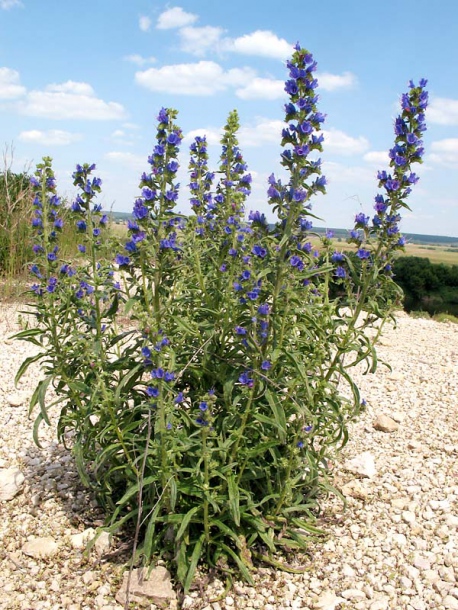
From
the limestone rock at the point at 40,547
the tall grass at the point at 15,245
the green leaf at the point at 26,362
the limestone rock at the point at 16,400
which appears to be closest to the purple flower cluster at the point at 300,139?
the green leaf at the point at 26,362

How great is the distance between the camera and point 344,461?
12.4 feet

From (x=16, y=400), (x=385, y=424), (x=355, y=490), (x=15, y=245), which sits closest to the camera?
(x=355, y=490)

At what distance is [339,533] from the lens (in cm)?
311

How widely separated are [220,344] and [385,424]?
2097mm

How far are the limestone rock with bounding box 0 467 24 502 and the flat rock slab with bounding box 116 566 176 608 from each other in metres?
0.99

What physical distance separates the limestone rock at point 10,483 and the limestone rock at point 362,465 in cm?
211

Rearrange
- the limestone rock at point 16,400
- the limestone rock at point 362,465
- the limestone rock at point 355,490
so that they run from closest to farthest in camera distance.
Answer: the limestone rock at point 355,490 < the limestone rock at point 362,465 < the limestone rock at point 16,400

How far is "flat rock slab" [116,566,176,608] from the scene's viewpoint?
2.52 meters

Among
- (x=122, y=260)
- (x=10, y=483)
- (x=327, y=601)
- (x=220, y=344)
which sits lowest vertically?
(x=327, y=601)

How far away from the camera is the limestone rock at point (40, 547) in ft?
9.14

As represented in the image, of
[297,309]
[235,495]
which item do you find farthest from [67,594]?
[297,309]

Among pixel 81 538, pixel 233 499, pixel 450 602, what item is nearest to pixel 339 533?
pixel 450 602

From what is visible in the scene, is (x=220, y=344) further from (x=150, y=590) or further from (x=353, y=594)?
(x=353, y=594)

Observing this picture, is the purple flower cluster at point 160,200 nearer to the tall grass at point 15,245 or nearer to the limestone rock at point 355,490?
the limestone rock at point 355,490
